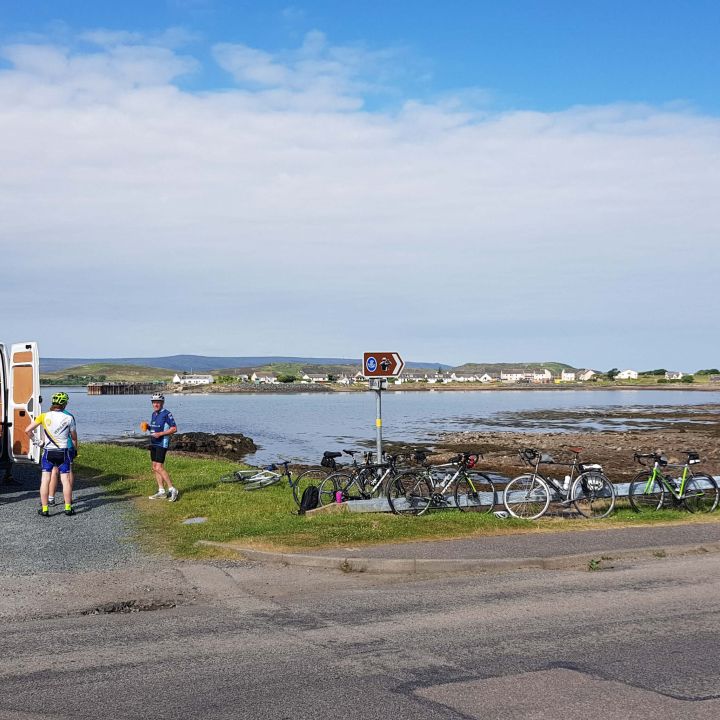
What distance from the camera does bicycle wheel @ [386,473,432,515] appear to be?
47.0 ft

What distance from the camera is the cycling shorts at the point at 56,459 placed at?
14.1m

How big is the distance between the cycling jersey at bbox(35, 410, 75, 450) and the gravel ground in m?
1.30

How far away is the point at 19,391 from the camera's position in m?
16.8

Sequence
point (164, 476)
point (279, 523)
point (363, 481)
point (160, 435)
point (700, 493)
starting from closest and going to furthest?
point (279, 523), point (363, 481), point (700, 493), point (160, 435), point (164, 476)

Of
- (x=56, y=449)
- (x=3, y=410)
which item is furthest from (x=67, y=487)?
(x=3, y=410)

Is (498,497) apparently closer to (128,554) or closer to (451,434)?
(128,554)

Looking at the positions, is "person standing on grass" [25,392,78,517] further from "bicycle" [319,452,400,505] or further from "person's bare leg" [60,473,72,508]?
"bicycle" [319,452,400,505]

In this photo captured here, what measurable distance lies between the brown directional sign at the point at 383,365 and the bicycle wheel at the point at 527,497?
310 centimetres

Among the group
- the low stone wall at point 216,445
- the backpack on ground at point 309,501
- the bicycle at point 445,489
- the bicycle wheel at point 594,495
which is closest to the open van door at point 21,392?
the backpack on ground at point 309,501

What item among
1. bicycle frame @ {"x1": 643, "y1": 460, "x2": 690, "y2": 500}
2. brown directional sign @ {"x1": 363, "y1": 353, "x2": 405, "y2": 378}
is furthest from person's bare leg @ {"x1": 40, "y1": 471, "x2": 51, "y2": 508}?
bicycle frame @ {"x1": 643, "y1": 460, "x2": 690, "y2": 500}

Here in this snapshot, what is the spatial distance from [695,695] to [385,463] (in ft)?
32.4

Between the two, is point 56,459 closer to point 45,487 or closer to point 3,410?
point 45,487

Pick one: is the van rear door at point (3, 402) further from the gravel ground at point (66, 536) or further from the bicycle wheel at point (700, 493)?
the bicycle wheel at point (700, 493)

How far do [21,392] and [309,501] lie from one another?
6.88 m
